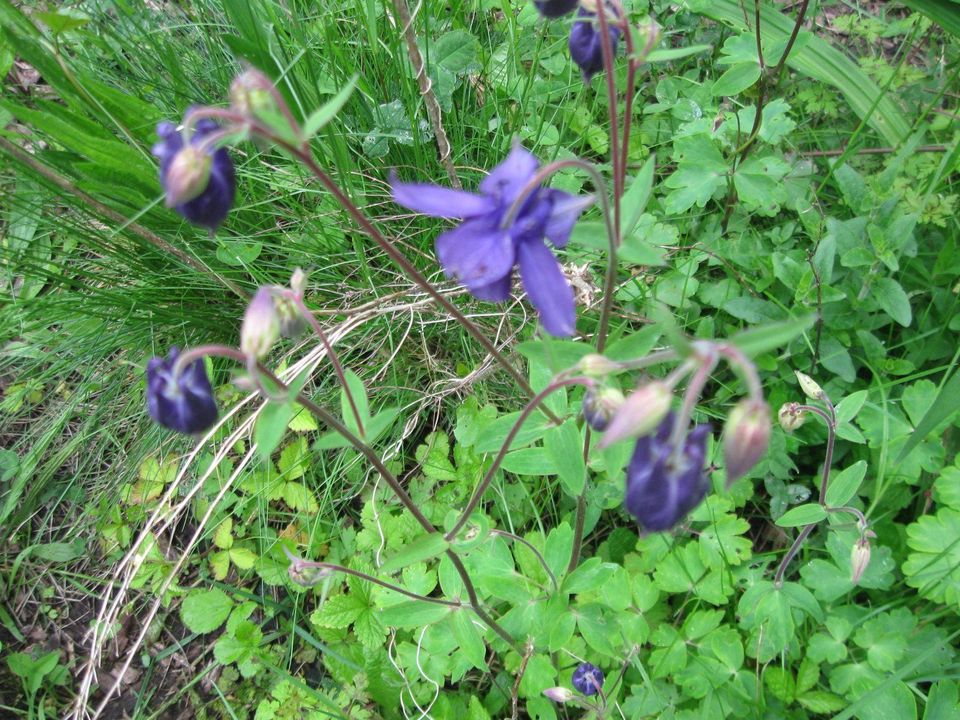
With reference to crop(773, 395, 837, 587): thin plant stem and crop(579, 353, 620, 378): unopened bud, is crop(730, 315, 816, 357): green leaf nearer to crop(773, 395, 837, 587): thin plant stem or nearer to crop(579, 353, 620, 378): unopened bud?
crop(579, 353, 620, 378): unopened bud

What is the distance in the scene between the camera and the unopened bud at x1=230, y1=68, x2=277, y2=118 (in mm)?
1208

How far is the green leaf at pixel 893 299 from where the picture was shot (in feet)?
8.82

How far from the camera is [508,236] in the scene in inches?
53.9

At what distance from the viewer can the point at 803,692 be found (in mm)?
2385

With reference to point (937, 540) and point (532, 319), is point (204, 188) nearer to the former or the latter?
point (532, 319)

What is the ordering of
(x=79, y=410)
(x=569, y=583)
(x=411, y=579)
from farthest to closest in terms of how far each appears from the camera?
(x=79, y=410), (x=411, y=579), (x=569, y=583)

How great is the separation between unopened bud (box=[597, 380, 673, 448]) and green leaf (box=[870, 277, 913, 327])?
77.0 inches

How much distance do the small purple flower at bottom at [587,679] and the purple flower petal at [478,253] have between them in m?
1.50

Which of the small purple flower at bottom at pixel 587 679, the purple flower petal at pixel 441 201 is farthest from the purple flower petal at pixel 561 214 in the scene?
the small purple flower at bottom at pixel 587 679

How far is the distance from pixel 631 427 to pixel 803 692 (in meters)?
1.76

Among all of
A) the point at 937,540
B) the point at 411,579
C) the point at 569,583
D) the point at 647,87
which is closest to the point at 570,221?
the point at 569,583

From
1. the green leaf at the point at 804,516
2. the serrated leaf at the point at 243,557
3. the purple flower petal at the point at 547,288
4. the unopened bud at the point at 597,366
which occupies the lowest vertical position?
the serrated leaf at the point at 243,557

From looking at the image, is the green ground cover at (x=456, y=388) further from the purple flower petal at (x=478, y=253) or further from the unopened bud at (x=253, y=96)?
the unopened bud at (x=253, y=96)

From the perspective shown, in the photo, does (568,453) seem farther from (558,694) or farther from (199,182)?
(199,182)
